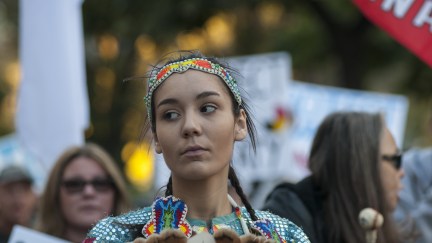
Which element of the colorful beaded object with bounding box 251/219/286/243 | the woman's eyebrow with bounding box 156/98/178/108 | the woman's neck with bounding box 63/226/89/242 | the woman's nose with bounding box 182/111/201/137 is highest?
the woman's neck with bounding box 63/226/89/242

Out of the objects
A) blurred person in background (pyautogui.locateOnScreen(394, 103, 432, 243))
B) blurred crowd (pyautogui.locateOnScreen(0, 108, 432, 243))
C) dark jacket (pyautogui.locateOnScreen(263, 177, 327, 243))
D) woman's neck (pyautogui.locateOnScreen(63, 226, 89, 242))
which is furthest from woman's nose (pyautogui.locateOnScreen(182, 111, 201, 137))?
blurred person in background (pyautogui.locateOnScreen(394, 103, 432, 243))

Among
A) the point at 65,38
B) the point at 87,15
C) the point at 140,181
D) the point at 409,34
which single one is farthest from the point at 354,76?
the point at 140,181

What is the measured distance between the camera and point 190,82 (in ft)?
8.92

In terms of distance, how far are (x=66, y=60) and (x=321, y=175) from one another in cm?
219

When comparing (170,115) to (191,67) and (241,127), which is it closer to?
(191,67)

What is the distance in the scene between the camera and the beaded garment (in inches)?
105

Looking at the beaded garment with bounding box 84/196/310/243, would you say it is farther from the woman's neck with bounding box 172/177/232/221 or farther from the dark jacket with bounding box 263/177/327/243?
the dark jacket with bounding box 263/177/327/243

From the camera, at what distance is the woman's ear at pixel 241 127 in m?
2.83

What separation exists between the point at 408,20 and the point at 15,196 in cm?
306

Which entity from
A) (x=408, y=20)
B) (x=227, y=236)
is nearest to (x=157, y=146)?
(x=227, y=236)

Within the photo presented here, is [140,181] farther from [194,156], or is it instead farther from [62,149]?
[194,156]

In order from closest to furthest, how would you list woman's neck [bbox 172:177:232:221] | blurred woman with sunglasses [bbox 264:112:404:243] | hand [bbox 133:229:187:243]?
hand [bbox 133:229:187:243], woman's neck [bbox 172:177:232:221], blurred woman with sunglasses [bbox 264:112:404:243]

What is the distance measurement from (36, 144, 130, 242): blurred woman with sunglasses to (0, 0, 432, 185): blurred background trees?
0.71m

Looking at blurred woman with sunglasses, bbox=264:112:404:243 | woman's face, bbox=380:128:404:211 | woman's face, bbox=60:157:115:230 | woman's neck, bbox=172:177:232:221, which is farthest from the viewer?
woman's face, bbox=60:157:115:230
